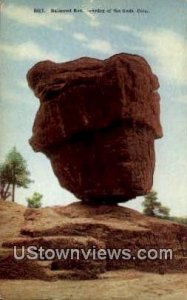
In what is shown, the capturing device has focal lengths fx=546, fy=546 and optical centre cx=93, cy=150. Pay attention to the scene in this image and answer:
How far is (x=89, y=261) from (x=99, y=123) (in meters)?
1.97

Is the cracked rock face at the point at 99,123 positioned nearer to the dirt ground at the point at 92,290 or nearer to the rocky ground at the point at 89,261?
the rocky ground at the point at 89,261

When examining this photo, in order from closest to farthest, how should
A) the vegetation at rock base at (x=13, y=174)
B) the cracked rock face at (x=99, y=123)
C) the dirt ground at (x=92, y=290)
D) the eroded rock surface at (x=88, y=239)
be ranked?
the dirt ground at (x=92, y=290), the eroded rock surface at (x=88, y=239), the vegetation at rock base at (x=13, y=174), the cracked rock face at (x=99, y=123)

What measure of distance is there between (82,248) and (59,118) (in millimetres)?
1907

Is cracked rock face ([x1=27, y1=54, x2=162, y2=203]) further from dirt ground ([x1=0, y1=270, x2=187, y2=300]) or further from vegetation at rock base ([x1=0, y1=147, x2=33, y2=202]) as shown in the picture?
dirt ground ([x1=0, y1=270, x2=187, y2=300])

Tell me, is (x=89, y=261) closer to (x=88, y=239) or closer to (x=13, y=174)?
(x=88, y=239)

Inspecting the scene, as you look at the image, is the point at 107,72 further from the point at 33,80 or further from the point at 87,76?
the point at 33,80

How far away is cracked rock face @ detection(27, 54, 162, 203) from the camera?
7.21 metres

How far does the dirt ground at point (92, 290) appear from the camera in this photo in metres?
6.01

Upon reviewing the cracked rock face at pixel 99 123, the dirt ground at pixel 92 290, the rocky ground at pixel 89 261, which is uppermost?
the cracked rock face at pixel 99 123

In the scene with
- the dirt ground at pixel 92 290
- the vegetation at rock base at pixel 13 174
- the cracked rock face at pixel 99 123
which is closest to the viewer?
the dirt ground at pixel 92 290

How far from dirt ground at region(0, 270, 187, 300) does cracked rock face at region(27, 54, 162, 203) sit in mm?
1598

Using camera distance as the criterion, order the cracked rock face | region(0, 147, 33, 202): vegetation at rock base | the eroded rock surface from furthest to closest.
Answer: the cracked rock face
region(0, 147, 33, 202): vegetation at rock base
the eroded rock surface

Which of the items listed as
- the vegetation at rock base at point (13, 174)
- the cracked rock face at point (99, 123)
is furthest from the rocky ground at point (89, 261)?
the cracked rock face at point (99, 123)

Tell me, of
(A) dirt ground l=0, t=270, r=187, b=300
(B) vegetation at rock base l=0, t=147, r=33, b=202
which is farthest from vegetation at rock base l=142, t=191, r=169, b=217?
(B) vegetation at rock base l=0, t=147, r=33, b=202
